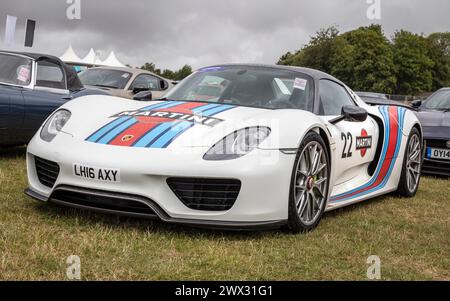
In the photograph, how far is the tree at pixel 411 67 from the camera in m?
72.8

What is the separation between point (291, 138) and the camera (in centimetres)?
352

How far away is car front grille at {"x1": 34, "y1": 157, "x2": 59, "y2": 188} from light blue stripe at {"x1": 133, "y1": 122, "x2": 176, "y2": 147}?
569 millimetres

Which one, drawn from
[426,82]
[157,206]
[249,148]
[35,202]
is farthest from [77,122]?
[426,82]

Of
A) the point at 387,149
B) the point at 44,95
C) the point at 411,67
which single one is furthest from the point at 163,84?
the point at 411,67

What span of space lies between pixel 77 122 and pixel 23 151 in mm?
3329

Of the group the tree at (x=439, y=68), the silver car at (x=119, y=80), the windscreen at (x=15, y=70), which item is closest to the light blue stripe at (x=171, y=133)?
the windscreen at (x=15, y=70)

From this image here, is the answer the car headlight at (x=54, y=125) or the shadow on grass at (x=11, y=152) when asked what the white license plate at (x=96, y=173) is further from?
the shadow on grass at (x=11, y=152)

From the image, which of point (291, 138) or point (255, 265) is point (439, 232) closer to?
point (291, 138)

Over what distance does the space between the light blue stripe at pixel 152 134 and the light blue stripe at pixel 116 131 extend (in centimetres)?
20

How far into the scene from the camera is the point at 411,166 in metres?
5.81

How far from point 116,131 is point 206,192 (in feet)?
2.44

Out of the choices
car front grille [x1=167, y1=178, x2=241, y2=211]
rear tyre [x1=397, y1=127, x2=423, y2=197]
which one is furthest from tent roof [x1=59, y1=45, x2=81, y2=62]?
car front grille [x1=167, y1=178, x2=241, y2=211]

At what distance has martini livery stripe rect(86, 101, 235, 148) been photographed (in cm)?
344

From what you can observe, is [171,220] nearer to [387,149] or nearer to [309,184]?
[309,184]
